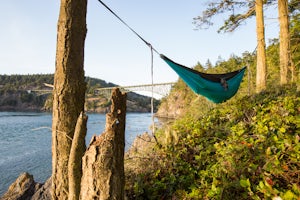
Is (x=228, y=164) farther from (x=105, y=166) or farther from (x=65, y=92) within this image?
(x=65, y=92)

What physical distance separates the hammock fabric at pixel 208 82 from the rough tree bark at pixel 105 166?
1.70m

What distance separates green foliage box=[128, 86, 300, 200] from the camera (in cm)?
138

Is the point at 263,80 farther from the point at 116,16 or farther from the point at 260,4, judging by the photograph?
the point at 116,16

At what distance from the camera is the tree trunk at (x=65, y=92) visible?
1756 millimetres

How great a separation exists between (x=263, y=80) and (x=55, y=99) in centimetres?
448

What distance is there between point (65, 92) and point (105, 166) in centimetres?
81

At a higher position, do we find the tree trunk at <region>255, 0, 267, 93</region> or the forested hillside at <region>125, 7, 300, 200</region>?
the tree trunk at <region>255, 0, 267, 93</region>

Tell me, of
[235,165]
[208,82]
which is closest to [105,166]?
[235,165]

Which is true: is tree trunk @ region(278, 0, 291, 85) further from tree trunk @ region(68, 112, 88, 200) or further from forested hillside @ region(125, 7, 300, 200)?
tree trunk @ region(68, 112, 88, 200)

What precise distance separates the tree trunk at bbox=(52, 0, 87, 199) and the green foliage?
0.62 meters

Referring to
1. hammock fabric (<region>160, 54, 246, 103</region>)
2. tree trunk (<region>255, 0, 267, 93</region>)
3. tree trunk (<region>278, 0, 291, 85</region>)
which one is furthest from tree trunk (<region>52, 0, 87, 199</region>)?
tree trunk (<region>278, 0, 291, 85</region>)

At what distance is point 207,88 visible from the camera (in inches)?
132

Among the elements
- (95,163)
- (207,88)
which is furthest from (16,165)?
(95,163)

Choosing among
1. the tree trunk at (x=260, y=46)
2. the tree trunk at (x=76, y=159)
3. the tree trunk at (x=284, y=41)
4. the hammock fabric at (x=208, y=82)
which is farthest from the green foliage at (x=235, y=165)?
the tree trunk at (x=284, y=41)
